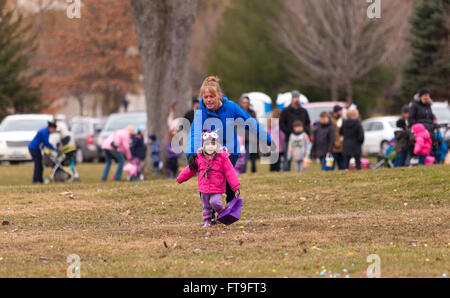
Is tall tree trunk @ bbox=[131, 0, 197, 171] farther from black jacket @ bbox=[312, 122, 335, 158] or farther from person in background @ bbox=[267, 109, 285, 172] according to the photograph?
black jacket @ bbox=[312, 122, 335, 158]

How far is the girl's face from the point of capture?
360 inches

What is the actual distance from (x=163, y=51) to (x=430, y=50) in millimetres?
19903

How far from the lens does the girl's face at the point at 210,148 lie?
30.0 feet

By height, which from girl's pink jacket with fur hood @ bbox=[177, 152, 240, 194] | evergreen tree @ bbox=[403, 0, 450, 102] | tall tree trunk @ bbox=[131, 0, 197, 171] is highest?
evergreen tree @ bbox=[403, 0, 450, 102]

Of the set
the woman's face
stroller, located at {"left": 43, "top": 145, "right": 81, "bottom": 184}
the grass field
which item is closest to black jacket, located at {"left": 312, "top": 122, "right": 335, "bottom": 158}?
the grass field

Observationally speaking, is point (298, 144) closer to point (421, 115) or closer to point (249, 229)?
point (421, 115)

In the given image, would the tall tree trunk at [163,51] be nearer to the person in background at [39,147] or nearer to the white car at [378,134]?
the person in background at [39,147]

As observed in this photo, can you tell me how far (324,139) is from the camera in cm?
1786

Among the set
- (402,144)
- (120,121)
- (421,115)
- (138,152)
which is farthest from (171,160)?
(120,121)

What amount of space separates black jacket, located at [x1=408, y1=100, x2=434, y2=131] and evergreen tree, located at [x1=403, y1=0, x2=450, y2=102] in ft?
64.9

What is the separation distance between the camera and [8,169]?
24.4 m

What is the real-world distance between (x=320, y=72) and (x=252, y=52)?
21.0ft

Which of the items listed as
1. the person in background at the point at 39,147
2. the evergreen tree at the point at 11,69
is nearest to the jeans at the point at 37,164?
the person in background at the point at 39,147
